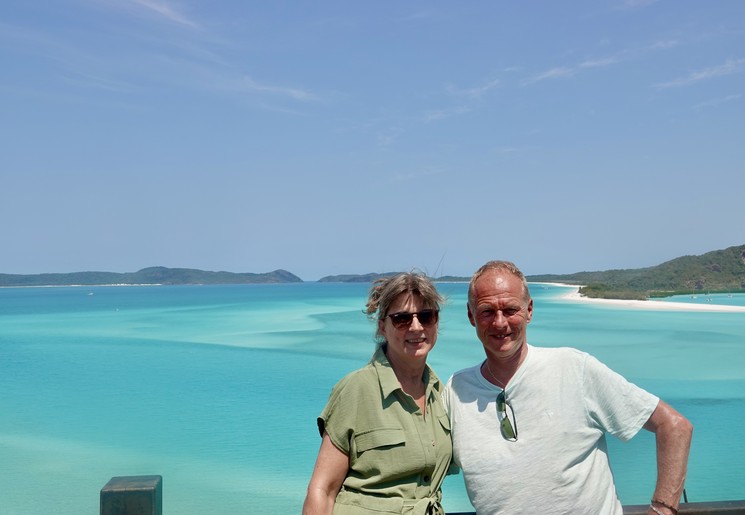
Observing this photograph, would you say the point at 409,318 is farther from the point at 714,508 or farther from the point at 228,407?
the point at 228,407

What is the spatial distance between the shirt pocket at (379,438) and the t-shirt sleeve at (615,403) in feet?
2.19

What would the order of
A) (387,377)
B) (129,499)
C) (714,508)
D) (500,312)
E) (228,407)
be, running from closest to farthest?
(129,499) → (714,508) → (387,377) → (500,312) → (228,407)

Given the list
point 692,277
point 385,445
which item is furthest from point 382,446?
point 692,277

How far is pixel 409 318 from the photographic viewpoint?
2594mm

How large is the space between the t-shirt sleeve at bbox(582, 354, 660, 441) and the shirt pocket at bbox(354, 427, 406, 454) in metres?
0.67

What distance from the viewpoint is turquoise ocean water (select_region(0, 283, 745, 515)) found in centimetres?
1023

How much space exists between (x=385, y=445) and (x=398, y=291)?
0.59m

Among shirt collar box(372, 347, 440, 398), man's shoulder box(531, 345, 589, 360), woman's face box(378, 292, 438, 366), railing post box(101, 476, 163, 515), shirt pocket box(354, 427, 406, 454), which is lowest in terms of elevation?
railing post box(101, 476, 163, 515)

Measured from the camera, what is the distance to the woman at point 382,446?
2.33 meters

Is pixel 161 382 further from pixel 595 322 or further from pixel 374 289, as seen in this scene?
pixel 595 322

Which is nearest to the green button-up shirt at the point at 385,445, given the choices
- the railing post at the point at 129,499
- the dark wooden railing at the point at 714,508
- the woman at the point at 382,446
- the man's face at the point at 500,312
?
the woman at the point at 382,446

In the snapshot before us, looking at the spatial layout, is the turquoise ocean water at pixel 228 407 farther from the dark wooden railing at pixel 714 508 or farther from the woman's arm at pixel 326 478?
the dark wooden railing at pixel 714 508

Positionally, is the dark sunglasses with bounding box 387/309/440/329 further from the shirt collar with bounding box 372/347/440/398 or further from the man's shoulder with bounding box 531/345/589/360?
the man's shoulder with bounding box 531/345/589/360

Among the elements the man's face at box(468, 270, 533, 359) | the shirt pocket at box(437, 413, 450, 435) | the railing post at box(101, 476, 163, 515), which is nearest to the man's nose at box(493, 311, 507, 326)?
the man's face at box(468, 270, 533, 359)
